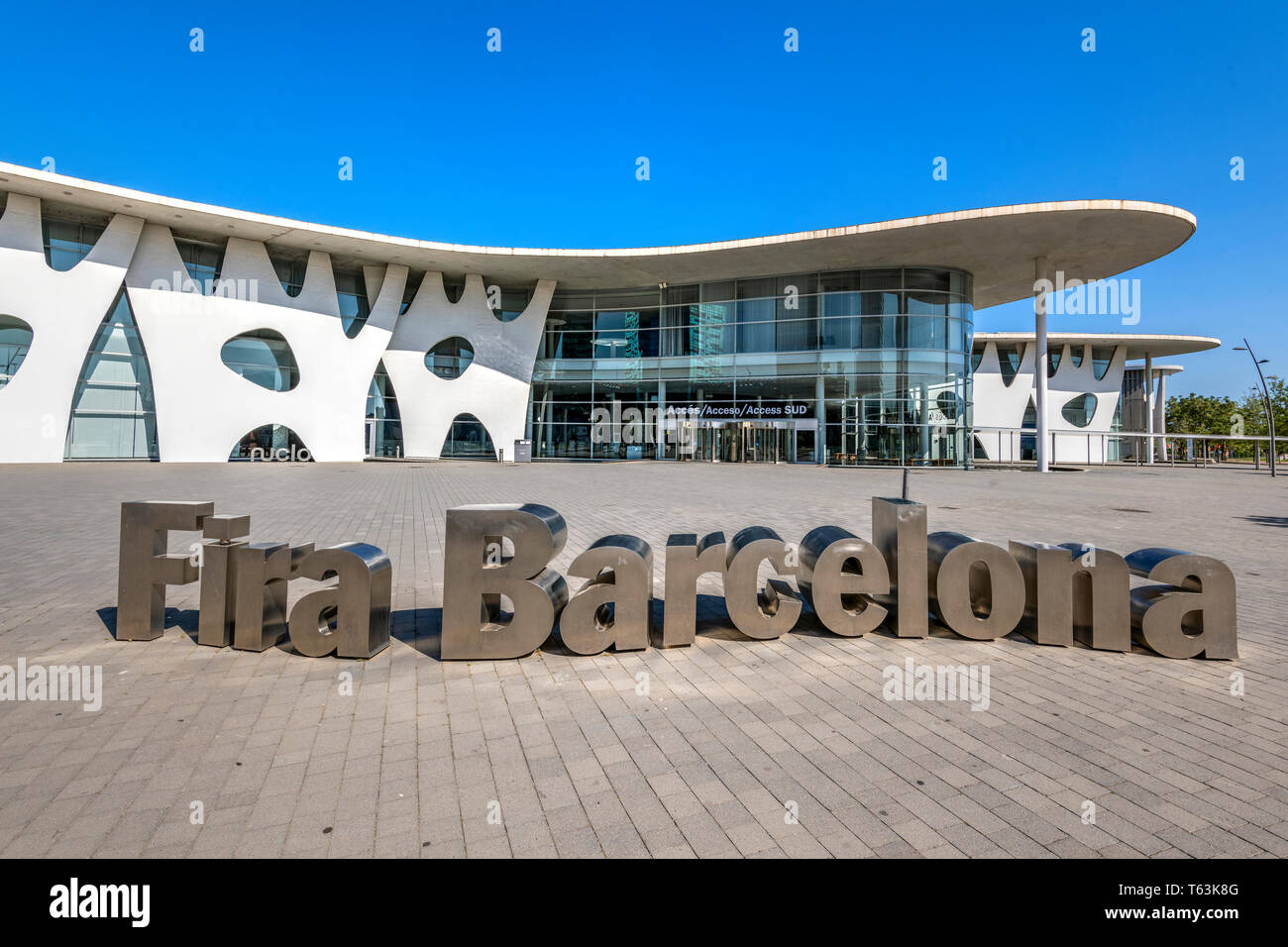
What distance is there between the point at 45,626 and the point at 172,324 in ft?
99.0

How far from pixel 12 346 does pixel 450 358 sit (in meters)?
18.5

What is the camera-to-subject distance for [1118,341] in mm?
52125

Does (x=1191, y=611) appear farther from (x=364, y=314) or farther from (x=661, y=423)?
(x=364, y=314)

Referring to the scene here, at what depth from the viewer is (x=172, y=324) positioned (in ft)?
98.3

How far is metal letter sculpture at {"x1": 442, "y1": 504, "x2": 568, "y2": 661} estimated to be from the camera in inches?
197

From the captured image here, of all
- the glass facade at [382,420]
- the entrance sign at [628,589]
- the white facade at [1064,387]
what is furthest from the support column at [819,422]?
the entrance sign at [628,589]

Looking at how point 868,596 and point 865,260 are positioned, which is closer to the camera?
point 868,596

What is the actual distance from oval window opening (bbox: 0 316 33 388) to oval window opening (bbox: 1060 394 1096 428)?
214 feet

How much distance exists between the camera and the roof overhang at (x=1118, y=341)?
5106 cm

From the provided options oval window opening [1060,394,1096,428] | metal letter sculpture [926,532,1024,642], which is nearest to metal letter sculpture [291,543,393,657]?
metal letter sculpture [926,532,1024,642]

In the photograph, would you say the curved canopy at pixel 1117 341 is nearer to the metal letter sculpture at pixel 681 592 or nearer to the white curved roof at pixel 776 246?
the white curved roof at pixel 776 246

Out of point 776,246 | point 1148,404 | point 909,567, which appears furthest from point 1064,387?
point 909,567
